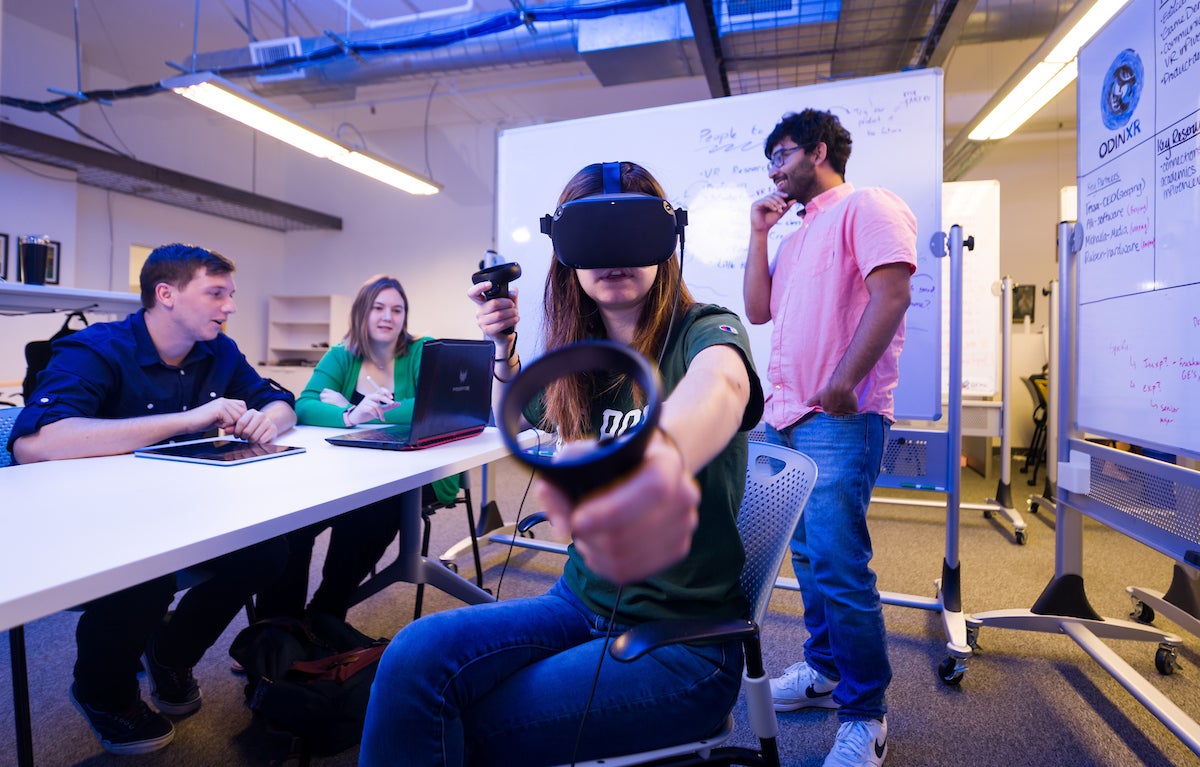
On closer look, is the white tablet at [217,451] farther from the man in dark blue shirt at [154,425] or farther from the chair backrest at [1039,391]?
the chair backrest at [1039,391]

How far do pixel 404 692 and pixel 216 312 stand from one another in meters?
1.39

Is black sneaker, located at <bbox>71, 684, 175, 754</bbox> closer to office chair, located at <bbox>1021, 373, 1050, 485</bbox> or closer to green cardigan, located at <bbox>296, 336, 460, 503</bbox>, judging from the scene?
green cardigan, located at <bbox>296, 336, 460, 503</bbox>

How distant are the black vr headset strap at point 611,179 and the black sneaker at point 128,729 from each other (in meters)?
1.69

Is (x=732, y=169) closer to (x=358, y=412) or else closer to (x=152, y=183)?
(x=358, y=412)

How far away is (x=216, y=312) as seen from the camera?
5.50 ft

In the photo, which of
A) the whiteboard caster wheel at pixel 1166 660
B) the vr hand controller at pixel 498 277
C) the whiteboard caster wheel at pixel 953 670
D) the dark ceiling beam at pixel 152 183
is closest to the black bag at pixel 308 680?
the vr hand controller at pixel 498 277

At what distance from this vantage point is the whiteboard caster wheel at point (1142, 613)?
2156 millimetres

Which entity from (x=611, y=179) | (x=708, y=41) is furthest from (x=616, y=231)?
(x=708, y=41)

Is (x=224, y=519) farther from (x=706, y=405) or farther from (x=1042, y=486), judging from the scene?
(x=1042, y=486)

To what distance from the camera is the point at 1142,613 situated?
2180 millimetres

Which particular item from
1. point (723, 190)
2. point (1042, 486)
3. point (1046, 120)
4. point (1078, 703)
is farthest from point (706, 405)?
point (1046, 120)

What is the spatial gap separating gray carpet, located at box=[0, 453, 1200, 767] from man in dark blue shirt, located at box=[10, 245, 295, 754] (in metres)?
0.15

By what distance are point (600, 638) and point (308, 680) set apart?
38.0 inches

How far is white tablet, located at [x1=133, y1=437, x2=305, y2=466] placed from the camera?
51.3 inches
